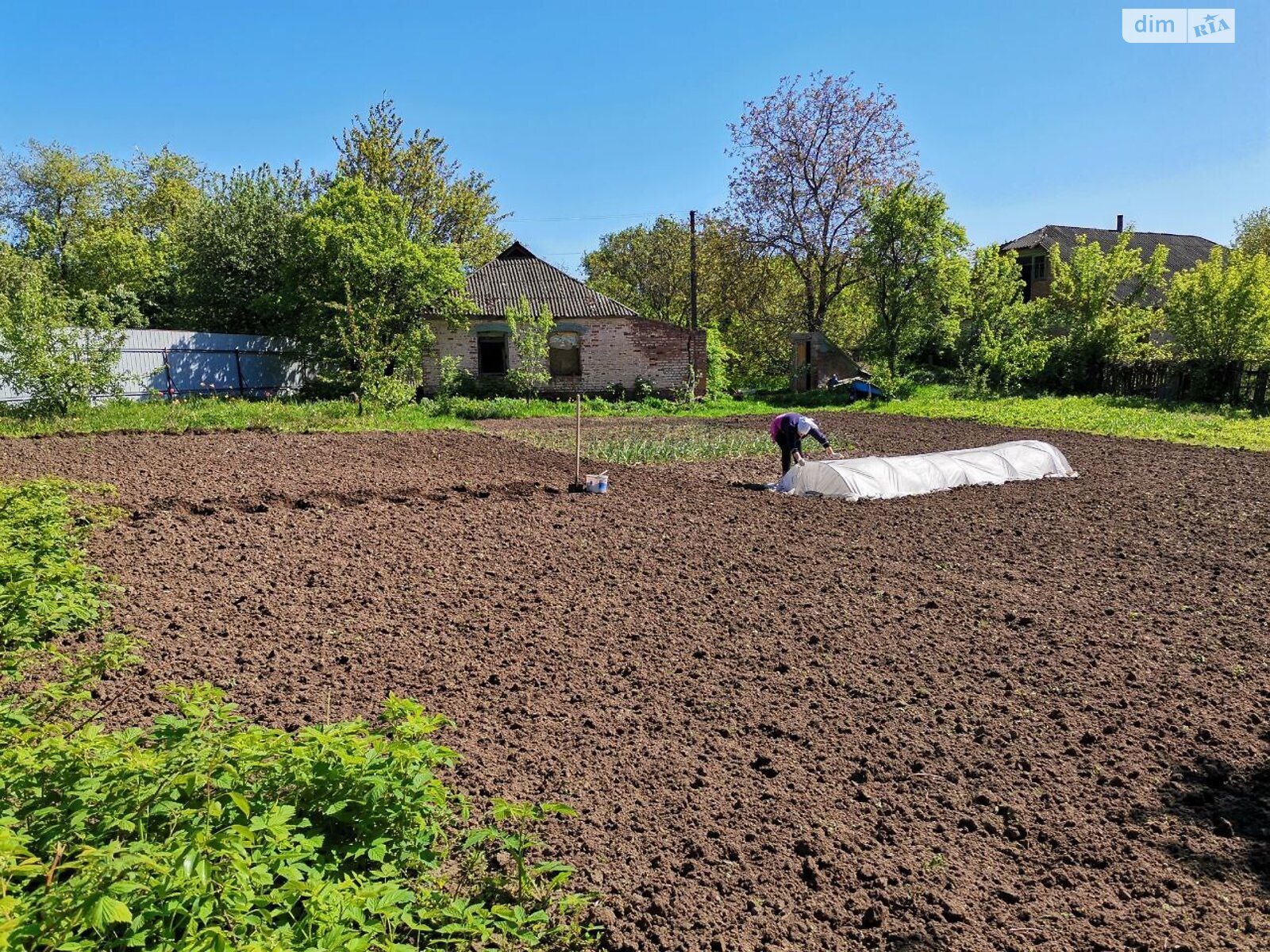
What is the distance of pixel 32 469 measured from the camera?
9.74 metres

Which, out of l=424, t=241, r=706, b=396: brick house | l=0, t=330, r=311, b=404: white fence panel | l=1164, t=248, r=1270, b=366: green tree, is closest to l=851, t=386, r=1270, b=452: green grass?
l=1164, t=248, r=1270, b=366: green tree

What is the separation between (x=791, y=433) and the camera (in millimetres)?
10055

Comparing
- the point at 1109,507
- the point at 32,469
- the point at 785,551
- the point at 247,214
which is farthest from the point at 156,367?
the point at 1109,507

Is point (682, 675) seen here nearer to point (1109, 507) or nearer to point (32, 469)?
point (1109, 507)

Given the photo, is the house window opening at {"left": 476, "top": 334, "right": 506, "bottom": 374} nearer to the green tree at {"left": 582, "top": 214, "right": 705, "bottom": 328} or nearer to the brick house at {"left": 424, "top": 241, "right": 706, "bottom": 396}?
the brick house at {"left": 424, "top": 241, "right": 706, "bottom": 396}

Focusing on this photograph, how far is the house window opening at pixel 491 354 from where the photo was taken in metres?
26.0

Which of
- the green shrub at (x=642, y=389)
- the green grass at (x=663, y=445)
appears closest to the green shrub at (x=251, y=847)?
the green grass at (x=663, y=445)

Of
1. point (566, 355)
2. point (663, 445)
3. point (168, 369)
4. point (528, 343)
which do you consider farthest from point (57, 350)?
point (566, 355)

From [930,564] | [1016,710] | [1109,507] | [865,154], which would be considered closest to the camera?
[1016,710]

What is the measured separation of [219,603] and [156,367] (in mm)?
18445

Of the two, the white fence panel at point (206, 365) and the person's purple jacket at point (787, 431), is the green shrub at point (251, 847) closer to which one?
the person's purple jacket at point (787, 431)

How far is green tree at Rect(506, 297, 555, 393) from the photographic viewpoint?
2436cm

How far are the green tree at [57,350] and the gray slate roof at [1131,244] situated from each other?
32.8 meters

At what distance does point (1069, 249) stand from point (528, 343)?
2632cm
